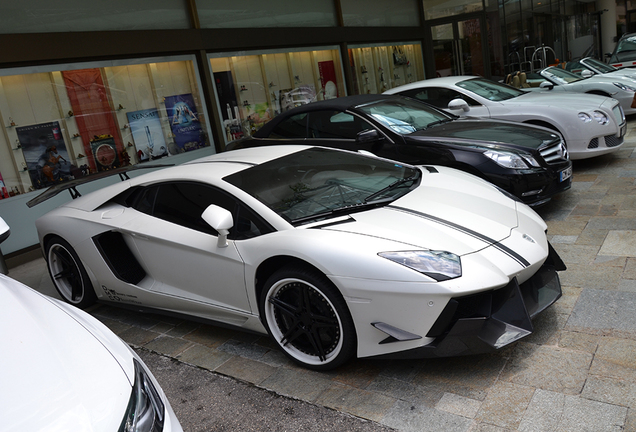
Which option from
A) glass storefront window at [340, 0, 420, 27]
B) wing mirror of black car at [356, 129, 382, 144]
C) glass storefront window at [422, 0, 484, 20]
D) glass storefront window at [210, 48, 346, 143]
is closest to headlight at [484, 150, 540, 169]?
wing mirror of black car at [356, 129, 382, 144]

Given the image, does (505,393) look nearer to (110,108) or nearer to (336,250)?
(336,250)

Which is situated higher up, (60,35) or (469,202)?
(60,35)

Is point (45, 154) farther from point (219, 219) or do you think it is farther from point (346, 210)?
point (346, 210)

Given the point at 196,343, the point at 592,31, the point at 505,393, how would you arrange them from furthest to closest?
the point at 592,31 < the point at 196,343 < the point at 505,393

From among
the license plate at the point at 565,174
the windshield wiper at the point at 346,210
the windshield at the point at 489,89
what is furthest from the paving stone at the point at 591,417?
the windshield at the point at 489,89

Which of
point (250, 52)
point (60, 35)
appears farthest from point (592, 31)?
point (60, 35)

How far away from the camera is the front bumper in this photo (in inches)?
106

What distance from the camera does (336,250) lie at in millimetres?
2854

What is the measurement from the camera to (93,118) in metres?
7.59

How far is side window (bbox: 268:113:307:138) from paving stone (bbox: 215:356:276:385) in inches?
133

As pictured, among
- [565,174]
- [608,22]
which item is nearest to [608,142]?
[565,174]

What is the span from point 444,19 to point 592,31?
14.9 metres

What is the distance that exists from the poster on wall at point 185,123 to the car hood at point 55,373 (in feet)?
21.7

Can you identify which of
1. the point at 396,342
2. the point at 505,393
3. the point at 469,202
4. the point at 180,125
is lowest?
the point at 505,393
